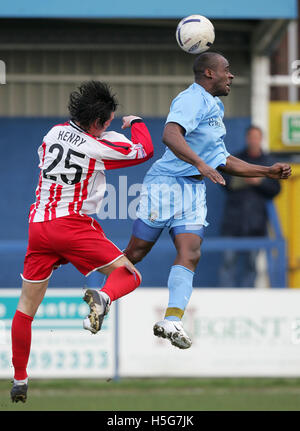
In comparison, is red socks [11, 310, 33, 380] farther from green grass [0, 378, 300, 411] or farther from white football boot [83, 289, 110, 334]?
green grass [0, 378, 300, 411]

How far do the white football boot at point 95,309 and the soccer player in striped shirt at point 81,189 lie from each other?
134mm

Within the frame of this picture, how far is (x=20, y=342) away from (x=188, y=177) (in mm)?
1799

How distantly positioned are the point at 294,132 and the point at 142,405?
16.9ft

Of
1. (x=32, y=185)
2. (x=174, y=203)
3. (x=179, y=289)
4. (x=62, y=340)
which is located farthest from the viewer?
(x=32, y=185)

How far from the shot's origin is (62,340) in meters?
14.7

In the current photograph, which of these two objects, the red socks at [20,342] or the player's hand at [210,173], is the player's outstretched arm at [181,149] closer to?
the player's hand at [210,173]

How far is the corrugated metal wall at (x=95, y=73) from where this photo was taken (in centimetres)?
1639

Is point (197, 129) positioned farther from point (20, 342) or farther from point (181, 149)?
point (20, 342)

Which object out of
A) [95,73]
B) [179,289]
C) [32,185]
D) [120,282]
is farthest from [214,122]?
[95,73]

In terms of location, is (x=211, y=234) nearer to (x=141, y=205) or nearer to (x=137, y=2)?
(x=137, y=2)

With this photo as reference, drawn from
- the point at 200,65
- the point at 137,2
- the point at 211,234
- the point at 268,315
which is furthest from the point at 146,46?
the point at 200,65

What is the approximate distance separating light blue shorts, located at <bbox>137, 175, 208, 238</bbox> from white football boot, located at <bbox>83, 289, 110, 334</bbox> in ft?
2.69

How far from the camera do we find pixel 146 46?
16672 mm

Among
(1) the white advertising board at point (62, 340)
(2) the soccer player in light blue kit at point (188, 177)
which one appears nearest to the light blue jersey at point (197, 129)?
(2) the soccer player in light blue kit at point (188, 177)
